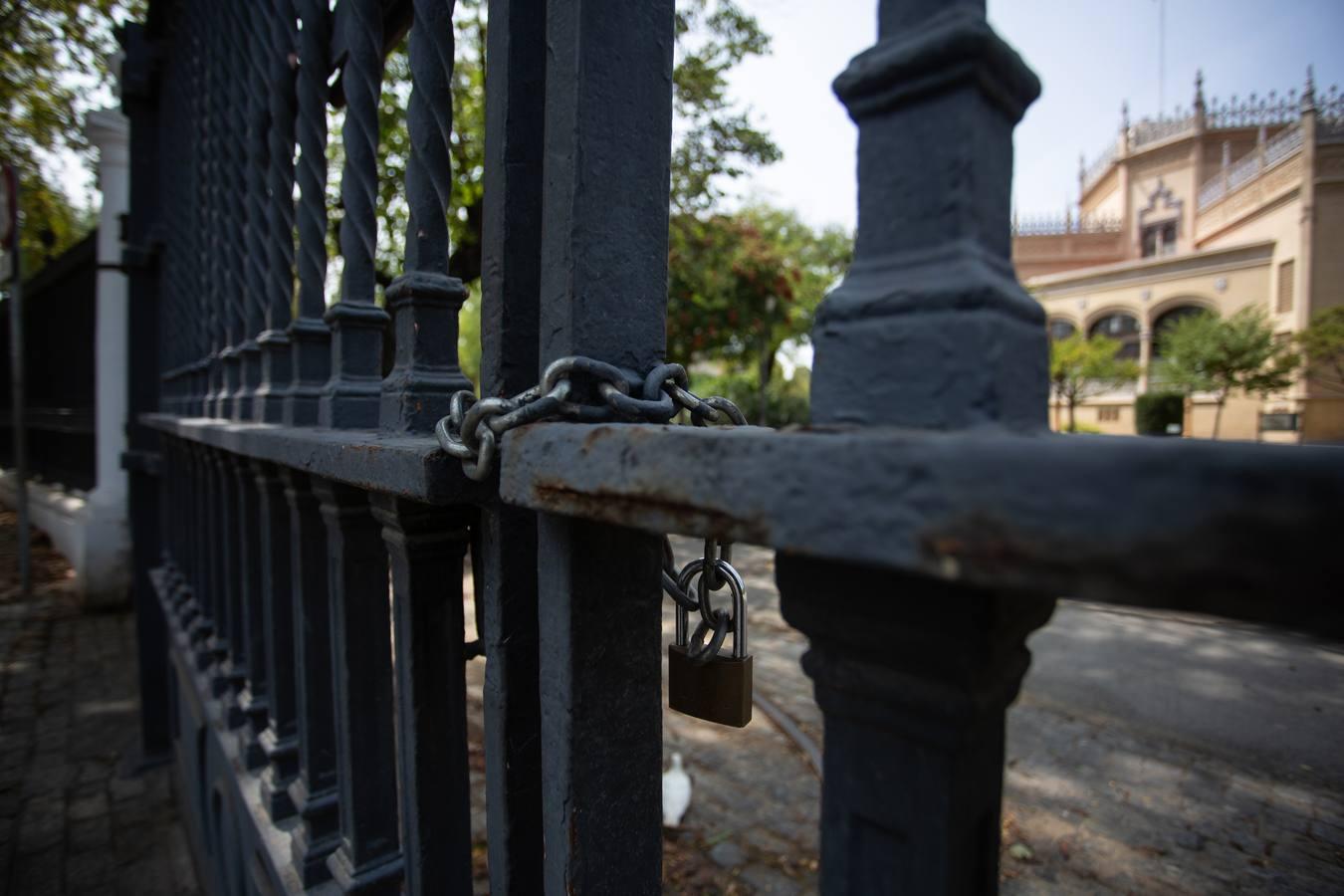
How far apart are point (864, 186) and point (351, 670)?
1.37m

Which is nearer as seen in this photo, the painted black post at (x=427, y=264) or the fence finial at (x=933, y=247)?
the fence finial at (x=933, y=247)

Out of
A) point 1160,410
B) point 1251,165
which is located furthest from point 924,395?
point 1251,165

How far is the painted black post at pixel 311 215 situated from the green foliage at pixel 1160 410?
97.9 ft

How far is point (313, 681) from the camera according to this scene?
1.71 metres

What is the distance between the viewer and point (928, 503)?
1.42 feet

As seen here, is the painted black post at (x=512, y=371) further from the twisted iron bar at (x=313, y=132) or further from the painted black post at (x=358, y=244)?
the twisted iron bar at (x=313, y=132)

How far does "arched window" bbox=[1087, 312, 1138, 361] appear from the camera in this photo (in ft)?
106

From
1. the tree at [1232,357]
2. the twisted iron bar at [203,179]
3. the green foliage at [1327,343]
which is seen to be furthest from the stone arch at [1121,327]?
the twisted iron bar at [203,179]

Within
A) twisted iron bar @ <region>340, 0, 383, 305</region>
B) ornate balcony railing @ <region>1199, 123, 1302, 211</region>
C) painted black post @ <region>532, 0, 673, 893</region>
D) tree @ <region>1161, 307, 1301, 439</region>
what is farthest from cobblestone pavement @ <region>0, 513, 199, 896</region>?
ornate balcony railing @ <region>1199, 123, 1302, 211</region>

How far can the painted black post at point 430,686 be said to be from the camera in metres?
1.20

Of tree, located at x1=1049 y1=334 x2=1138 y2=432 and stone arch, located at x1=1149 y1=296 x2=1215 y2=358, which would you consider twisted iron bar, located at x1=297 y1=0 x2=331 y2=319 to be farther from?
stone arch, located at x1=1149 y1=296 x2=1215 y2=358

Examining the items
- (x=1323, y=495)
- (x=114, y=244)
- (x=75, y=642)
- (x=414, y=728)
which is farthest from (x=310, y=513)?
(x=114, y=244)

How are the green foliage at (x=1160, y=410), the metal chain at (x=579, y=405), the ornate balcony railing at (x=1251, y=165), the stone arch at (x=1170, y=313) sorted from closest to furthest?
the metal chain at (x=579, y=405) → the green foliage at (x=1160, y=410) → the ornate balcony railing at (x=1251, y=165) → the stone arch at (x=1170, y=313)

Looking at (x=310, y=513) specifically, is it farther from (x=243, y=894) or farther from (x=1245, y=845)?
(x=1245, y=845)
